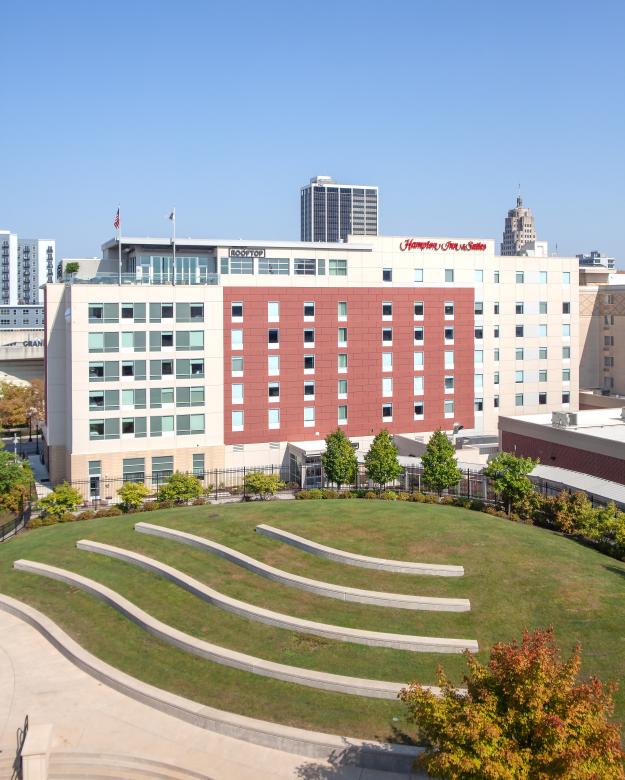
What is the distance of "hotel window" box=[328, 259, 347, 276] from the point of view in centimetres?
6731

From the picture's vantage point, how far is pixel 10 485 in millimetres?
50438

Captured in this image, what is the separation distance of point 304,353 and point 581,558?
117 ft

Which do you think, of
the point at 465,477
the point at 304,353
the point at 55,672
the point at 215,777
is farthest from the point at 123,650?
the point at 304,353

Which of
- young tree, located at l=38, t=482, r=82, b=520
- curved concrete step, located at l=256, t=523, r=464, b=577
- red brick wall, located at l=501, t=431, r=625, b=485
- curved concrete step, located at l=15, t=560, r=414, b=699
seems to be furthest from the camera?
young tree, located at l=38, t=482, r=82, b=520

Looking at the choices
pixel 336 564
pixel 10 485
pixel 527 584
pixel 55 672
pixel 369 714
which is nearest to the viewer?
pixel 369 714

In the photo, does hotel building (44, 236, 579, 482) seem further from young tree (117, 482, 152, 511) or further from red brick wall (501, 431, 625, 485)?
red brick wall (501, 431, 625, 485)

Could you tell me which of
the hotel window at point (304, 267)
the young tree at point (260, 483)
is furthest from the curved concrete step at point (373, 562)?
the hotel window at point (304, 267)

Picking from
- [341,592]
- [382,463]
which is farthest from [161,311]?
[341,592]

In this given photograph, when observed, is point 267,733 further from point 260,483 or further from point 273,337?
point 273,337

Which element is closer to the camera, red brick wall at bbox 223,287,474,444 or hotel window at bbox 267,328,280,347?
→ red brick wall at bbox 223,287,474,444

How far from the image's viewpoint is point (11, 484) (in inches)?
1986

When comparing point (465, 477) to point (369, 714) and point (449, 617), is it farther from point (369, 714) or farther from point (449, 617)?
point (369, 714)

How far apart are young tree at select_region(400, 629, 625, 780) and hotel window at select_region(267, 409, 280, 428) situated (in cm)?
4733

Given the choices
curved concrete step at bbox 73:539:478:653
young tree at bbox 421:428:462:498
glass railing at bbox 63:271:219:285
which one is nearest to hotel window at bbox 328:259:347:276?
glass railing at bbox 63:271:219:285
